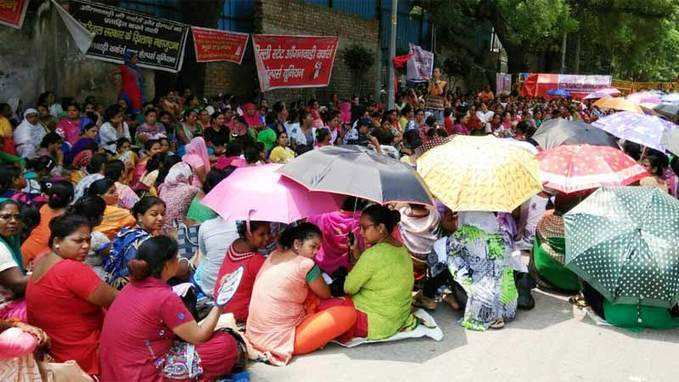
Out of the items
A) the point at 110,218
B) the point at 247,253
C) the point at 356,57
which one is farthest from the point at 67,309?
the point at 356,57

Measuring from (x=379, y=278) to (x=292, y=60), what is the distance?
859 cm

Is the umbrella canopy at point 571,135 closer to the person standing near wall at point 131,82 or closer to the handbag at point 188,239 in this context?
the handbag at point 188,239

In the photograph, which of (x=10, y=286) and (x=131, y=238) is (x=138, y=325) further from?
(x=131, y=238)

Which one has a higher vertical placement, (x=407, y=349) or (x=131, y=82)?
(x=131, y=82)

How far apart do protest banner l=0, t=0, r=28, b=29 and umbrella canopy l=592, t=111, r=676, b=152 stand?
7728 millimetres

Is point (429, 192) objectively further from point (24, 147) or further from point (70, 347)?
point (24, 147)

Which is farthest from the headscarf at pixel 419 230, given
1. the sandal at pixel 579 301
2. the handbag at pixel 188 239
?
the handbag at pixel 188 239

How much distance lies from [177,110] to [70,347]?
23.2ft

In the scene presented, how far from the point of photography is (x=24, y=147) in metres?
7.54

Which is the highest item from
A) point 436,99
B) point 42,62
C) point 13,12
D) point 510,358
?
point 13,12

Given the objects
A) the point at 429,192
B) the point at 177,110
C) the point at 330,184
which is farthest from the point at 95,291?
the point at 177,110

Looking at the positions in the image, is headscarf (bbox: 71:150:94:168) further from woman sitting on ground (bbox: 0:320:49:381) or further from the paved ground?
woman sitting on ground (bbox: 0:320:49:381)

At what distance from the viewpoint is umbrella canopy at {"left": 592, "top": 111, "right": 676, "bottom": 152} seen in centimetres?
707

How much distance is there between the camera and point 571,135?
754 cm
